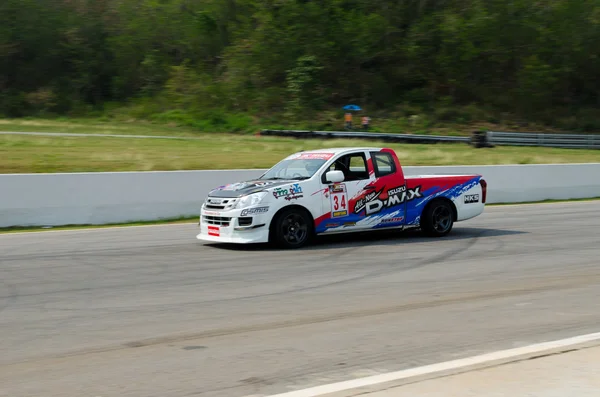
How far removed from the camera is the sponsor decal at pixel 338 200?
12836mm

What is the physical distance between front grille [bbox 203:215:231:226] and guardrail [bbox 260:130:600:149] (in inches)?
983

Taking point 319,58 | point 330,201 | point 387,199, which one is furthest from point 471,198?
point 319,58

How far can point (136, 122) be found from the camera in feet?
155

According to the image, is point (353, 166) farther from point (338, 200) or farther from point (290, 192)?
point (290, 192)

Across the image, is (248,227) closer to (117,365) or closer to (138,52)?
(117,365)

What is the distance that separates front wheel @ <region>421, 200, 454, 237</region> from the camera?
13.9 m

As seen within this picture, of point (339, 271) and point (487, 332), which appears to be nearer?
point (487, 332)

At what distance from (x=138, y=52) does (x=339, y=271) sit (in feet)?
163

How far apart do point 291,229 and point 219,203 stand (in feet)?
4.13

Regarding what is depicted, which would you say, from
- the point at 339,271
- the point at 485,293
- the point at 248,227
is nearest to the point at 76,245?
the point at 248,227

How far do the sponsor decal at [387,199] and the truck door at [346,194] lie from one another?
91mm

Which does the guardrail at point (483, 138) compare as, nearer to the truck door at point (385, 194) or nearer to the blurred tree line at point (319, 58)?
the blurred tree line at point (319, 58)

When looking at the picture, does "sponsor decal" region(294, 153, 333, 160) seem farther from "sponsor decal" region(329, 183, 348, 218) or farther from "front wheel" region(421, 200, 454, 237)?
"front wheel" region(421, 200, 454, 237)

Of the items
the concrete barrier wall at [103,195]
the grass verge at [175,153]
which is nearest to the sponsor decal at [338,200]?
the concrete barrier wall at [103,195]
